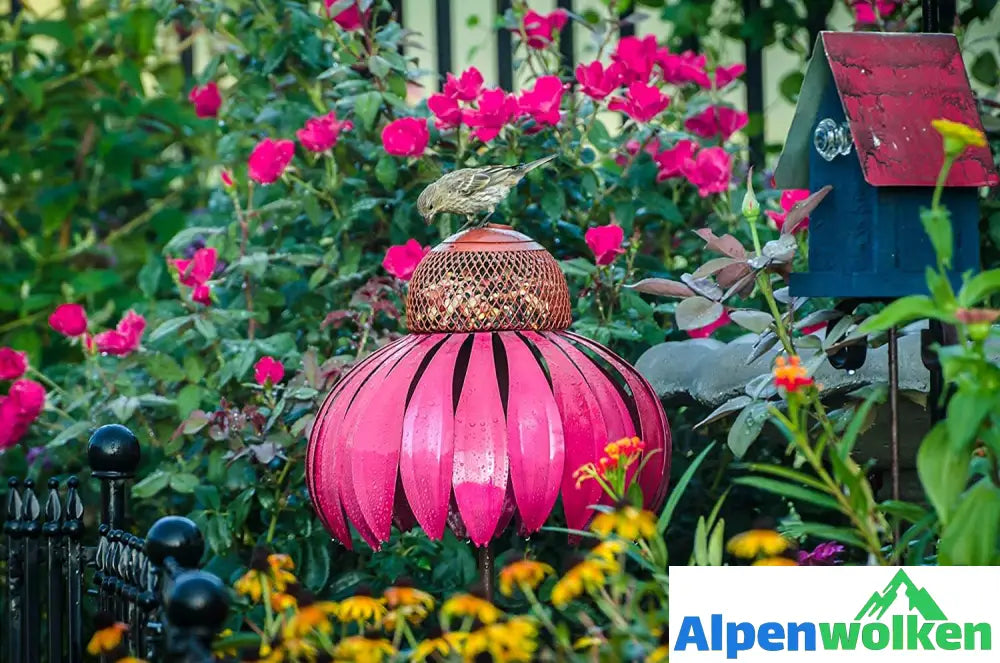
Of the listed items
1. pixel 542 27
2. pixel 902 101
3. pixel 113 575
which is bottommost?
pixel 113 575

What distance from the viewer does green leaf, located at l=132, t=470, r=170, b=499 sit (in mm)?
3213

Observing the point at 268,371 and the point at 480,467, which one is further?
the point at 268,371

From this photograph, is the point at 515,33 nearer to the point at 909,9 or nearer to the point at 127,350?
the point at 909,9

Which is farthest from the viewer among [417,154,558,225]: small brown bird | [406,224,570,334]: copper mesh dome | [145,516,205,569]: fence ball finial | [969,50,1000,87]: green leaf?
[969,50,1000,87]: green leaf

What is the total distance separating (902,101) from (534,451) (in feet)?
2.74

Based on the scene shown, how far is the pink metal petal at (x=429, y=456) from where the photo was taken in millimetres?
2215

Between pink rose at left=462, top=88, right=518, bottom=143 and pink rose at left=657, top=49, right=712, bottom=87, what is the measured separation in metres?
0.57

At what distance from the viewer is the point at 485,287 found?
7.80 feet

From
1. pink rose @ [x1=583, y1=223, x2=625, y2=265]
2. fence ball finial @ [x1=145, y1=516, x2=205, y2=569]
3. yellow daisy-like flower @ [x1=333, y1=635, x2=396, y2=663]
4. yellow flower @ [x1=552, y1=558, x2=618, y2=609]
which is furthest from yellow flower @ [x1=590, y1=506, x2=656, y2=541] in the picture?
pink rose @ [x1=583, y1=223, x2=625, y2=265]

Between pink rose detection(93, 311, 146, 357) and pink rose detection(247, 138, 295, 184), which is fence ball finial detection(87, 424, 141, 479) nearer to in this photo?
pink rose detection(93, 311, 146, 357)

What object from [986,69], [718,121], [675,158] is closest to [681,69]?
[718,121]

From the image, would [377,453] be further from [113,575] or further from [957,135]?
[957,135]

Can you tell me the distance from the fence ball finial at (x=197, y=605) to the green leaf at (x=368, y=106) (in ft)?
6.29

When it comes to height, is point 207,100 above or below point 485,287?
above
